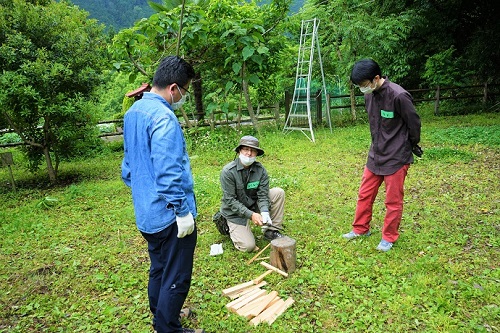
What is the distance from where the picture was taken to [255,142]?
3.81 meters

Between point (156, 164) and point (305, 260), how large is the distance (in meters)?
2.28

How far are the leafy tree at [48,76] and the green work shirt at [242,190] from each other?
4.28 meters

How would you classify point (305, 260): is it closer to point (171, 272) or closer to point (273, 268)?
point (273, 268)

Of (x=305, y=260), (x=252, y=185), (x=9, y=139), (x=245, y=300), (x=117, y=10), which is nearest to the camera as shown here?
(x=245, y=300)

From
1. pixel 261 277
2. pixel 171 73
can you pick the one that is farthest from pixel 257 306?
pixel 171 73

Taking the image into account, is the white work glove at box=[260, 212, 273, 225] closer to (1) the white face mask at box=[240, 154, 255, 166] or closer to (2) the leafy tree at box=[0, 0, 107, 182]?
(1) the white face mask at box=[240, 154, 255, 166]

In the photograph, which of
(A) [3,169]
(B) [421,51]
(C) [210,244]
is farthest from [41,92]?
(B) [421,51]

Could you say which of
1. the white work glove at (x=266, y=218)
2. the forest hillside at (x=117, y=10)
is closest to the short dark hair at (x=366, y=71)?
the white work glove at (x=266, y=218)

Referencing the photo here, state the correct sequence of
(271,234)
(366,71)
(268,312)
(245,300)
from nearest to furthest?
(268,312) → (245,300) → (366,71) → (271,234)

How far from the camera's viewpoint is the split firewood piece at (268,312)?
9.57 ft

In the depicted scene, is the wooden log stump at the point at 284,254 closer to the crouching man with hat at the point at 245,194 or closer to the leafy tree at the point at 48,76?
the crouching man with hat at the point at 245,194

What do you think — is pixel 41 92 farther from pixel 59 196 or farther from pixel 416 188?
pixel 416 188

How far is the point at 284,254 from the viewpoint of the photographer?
3.54 m

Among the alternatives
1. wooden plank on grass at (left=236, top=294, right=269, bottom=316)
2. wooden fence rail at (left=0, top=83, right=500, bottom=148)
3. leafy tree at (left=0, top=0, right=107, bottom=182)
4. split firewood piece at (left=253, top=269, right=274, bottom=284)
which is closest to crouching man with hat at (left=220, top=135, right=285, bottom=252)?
split firewood piece at (left=253, top=269, right=274, bottom=284)
